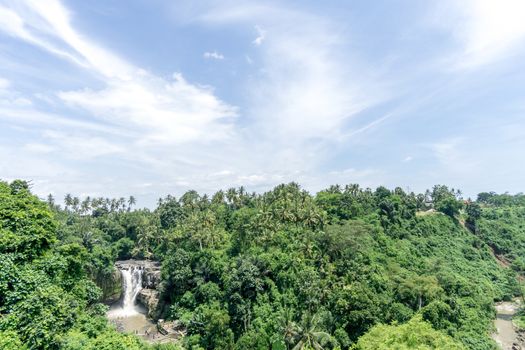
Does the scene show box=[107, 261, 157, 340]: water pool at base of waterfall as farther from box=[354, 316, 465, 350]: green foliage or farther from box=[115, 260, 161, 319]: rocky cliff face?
box=[354, 316, 465, 350]: green foliage

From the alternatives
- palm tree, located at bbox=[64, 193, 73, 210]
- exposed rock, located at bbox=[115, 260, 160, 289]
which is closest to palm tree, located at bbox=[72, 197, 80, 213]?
palm tree, located at bbox=[64, 193, 73, 210]

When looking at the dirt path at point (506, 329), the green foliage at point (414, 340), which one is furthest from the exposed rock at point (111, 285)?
the dirt path at point (506, 329)

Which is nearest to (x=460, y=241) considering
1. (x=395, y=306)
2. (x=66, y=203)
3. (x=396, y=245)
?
(x=396, y=245)

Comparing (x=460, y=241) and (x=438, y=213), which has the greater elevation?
(x=438, y=213)

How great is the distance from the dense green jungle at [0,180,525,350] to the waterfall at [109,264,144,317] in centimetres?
332

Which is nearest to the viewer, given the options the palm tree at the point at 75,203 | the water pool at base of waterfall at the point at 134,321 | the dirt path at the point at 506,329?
the water pool at base of waterfall at the point at 134,321

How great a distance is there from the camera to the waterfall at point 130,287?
179 feet

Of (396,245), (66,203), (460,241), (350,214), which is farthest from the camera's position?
(66,203)

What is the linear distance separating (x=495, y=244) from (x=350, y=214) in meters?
44.7

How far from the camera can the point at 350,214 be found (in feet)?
203

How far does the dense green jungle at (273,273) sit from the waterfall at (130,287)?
332cm

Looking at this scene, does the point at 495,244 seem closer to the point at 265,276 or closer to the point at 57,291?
the point at 265,276

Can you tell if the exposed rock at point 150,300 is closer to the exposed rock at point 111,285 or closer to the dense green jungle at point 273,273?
the dense green jungle at point 273,273

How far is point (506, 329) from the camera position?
171 feet
